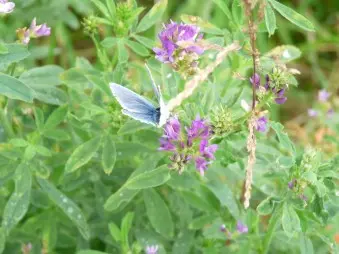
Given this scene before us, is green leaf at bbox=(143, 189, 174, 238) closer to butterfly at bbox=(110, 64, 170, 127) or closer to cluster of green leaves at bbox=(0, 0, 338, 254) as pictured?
cluster of green leaves at bbox=(0, 0, 338, 254)

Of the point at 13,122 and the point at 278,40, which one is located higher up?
the point at 13,122

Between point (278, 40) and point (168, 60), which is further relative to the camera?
point (278, 40)

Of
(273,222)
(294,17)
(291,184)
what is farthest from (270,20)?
(273,222)

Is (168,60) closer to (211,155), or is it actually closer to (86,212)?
(211,155)

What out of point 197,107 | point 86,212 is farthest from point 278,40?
point 197,107

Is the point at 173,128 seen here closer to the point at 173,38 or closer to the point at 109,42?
the point at 173,38

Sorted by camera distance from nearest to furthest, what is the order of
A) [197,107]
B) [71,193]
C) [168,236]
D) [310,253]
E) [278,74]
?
[278,74] < [197,107] < [310,253] < [168,236] < [71,193]

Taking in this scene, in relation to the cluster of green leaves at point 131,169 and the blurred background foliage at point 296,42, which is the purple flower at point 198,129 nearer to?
the cluster of green leaves at point 131,169
